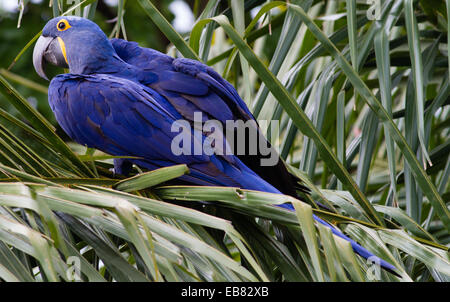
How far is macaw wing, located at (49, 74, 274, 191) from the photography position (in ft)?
3.41

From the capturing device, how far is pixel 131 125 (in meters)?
1.13

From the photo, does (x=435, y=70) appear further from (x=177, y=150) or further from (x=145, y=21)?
(x=145, y=21)

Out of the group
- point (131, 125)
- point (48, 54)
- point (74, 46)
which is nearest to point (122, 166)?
point (131, 125)

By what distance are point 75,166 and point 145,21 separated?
8.90 feet

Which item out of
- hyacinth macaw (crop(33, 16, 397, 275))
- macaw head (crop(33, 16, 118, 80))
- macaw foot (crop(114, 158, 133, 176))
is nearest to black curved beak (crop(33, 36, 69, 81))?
macaw head (crop(33, 16, 118, 80))

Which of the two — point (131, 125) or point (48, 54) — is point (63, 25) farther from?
point (131, 125)

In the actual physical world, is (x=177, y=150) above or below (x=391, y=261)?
above

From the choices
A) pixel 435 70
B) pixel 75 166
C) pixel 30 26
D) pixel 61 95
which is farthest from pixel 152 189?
pixel 30 26

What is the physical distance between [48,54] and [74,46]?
0.50ft

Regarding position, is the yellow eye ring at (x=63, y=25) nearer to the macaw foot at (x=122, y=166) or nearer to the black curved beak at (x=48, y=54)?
the black curved beak at (x=48, y=54)

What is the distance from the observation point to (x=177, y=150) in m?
1.08

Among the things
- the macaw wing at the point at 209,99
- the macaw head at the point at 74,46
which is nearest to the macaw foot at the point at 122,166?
the macaw wing at the point at 209,99

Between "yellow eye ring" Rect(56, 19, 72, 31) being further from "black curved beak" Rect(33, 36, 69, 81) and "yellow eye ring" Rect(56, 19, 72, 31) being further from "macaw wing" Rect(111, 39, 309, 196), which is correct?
"macaw wing" Rect(111, 39, 309, 196)

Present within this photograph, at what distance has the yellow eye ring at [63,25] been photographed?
4.81 feet
